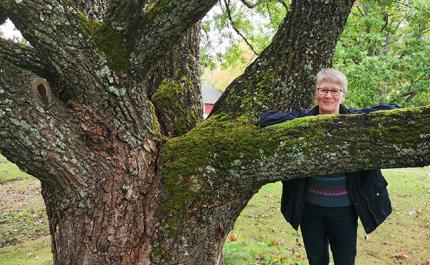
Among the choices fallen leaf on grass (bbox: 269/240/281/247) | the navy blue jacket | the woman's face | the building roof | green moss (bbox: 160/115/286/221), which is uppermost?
the building roof

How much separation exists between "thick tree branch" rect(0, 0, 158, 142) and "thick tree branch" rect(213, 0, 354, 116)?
87cm

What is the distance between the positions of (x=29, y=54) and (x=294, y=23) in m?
2.24

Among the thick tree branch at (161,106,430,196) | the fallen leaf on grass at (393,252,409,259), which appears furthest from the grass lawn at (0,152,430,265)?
the thick tree branch at (161,106,430,196)

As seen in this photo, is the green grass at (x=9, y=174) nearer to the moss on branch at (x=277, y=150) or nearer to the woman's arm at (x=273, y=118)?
the moss on branch at (x=277, y=150)

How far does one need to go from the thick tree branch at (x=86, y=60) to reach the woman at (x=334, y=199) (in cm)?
107

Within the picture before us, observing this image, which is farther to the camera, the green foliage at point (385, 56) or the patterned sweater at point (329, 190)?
the green foliage at point (385, 56)

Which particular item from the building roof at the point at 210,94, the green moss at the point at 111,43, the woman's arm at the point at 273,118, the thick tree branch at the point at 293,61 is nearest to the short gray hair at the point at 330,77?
the thick tree branch at the point at 293,61

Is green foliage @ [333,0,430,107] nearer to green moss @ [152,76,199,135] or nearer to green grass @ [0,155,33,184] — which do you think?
green moss @ [152,76,199,135]

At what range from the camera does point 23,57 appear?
2.98 meters

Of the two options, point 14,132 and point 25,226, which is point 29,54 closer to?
point 14,132

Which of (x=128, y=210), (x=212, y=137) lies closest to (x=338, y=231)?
(x=212, y=137)

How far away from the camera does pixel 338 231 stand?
359cm

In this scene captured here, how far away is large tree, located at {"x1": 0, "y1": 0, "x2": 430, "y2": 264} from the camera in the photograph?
2.73 meters

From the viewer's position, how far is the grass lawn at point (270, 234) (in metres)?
6.14
